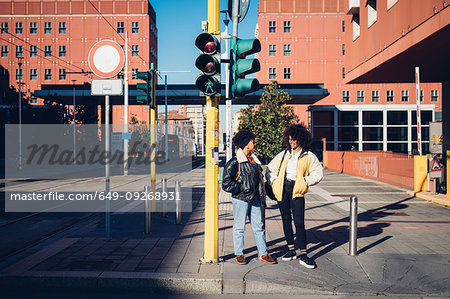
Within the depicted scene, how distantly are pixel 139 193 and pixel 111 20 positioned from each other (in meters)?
46.8

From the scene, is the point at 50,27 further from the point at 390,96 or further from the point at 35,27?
the point at 390,96

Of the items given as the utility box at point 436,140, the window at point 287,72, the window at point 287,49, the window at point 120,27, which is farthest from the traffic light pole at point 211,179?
the window at point 120,27

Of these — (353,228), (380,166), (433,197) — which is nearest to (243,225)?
(353,228)

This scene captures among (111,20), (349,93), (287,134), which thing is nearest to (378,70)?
(287,134)

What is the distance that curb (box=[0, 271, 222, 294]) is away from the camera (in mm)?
4727

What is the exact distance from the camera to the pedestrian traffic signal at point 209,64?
17.1ft

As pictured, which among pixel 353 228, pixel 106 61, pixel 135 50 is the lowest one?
pixel 353 228

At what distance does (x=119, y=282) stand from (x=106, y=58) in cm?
348

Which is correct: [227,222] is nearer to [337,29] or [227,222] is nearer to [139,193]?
[139,193]

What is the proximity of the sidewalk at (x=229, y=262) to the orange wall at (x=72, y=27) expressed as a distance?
50.7 m

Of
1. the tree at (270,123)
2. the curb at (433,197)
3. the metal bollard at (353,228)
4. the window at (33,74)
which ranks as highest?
the window at (33,74)

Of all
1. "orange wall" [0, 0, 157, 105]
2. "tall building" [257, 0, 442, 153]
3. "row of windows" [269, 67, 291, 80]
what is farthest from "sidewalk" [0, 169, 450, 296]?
"orange wall" [0, 0, 157, 105]

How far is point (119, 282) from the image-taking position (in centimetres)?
477

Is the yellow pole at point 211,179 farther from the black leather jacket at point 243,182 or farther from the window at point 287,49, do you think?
the window at point 287,49
